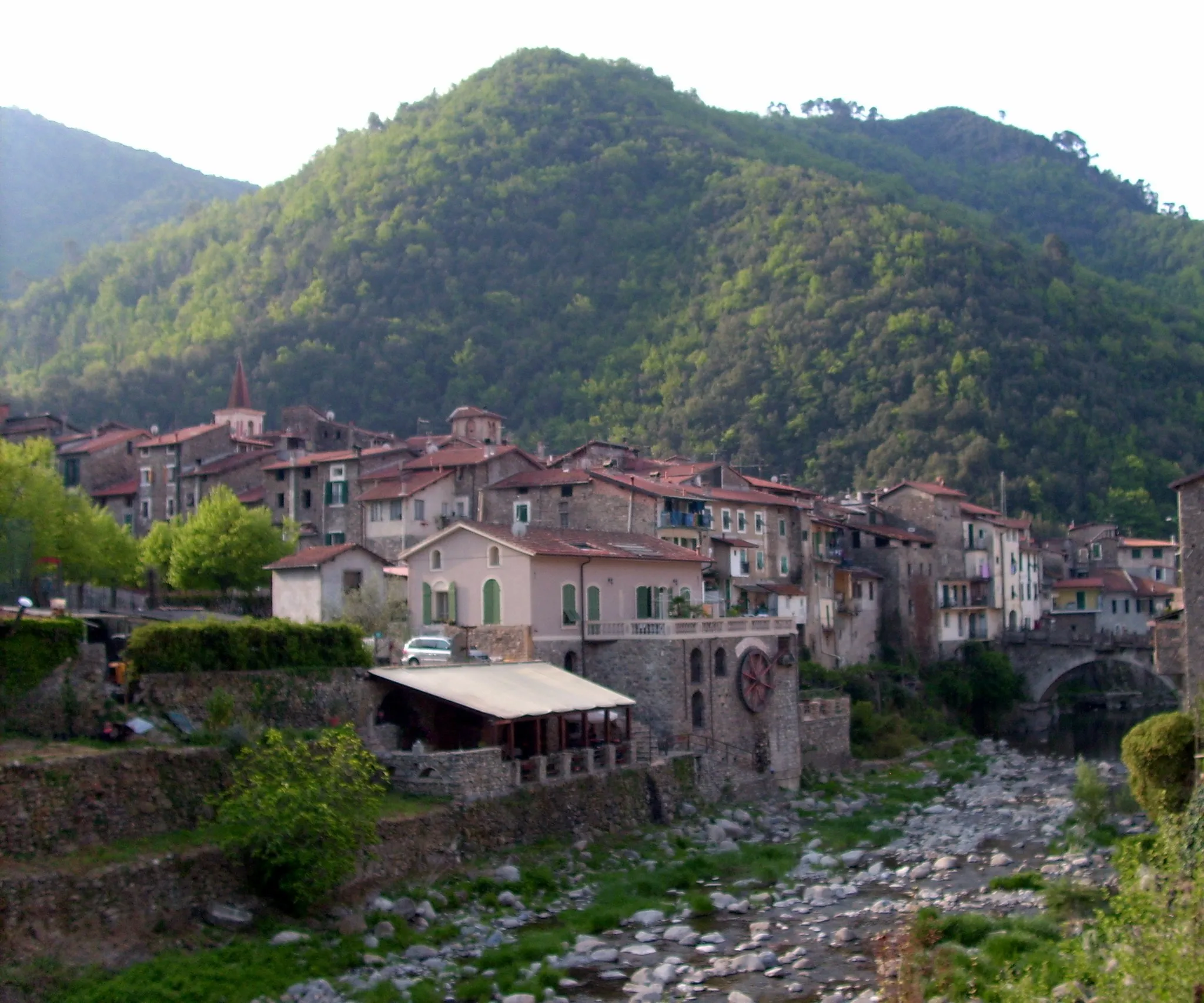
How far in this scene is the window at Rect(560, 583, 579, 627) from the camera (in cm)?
4884

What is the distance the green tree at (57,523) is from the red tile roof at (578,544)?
13530mm

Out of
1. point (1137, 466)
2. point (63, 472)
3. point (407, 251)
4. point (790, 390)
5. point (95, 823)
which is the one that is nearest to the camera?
point (95, 823)

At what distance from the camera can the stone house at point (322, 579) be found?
181 ft

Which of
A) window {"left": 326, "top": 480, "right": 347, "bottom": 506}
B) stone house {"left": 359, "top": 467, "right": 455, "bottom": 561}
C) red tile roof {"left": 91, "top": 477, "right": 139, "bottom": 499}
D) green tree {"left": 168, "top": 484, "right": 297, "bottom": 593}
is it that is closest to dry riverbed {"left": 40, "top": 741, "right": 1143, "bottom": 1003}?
green tree {"left": 168, "top": 484, "right": 297, "bottom": 593}

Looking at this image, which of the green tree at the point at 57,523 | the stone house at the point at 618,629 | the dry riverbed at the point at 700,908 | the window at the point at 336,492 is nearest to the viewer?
the dry riverbed at the point at 700,908

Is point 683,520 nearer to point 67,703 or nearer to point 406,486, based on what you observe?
point 406,486

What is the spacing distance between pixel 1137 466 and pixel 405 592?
88875 millimetres

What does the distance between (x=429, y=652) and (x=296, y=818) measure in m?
15.7

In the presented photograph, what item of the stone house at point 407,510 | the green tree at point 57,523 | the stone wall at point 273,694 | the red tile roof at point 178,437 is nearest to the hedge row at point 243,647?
Answer: the stone wall at point 273,694

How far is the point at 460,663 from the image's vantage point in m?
44.7

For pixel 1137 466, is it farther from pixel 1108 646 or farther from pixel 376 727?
pixel 376 727

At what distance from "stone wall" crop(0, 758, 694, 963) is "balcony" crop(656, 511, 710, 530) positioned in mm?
23559

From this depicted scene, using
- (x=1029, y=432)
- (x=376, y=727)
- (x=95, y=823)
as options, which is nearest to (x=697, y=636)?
(x=376, y=727)

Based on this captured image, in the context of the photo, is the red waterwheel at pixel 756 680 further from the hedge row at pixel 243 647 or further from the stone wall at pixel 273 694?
the stone wall at pixel 273 694
